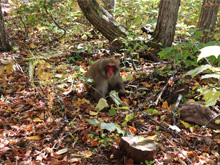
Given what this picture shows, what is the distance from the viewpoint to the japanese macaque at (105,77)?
13.4ft

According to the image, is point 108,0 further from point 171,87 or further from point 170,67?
point 171,87

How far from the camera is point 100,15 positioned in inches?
251

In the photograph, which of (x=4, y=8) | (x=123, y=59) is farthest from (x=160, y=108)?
(x=4, y=8)

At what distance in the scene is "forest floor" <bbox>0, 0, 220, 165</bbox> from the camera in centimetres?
277

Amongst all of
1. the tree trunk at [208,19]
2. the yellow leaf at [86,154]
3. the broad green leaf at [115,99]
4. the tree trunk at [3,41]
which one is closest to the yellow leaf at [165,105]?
the broad green leaf at [115,99]

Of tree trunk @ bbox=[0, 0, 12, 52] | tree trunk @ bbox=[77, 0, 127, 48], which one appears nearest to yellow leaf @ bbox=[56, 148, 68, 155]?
tree trunk @ bbox=[77, 0, 127, 48]

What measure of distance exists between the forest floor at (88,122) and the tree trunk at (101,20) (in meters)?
1.88

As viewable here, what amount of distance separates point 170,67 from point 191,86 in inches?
33.5

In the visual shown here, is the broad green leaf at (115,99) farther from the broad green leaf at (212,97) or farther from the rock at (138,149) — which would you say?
the broad green leaf at (212,97)

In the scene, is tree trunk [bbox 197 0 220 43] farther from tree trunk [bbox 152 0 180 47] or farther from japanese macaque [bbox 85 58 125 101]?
japanese macaque [bbox 85 58 125 101]

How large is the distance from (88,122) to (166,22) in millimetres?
3794

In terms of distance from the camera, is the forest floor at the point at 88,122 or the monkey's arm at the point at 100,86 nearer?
the forest floor at the point at 88,122

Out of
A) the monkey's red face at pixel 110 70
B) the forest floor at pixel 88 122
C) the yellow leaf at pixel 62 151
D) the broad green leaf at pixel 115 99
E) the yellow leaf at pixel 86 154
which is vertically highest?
the monkey's red face at pixel 110 70

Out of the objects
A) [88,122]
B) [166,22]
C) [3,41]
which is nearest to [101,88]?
[88,122]
